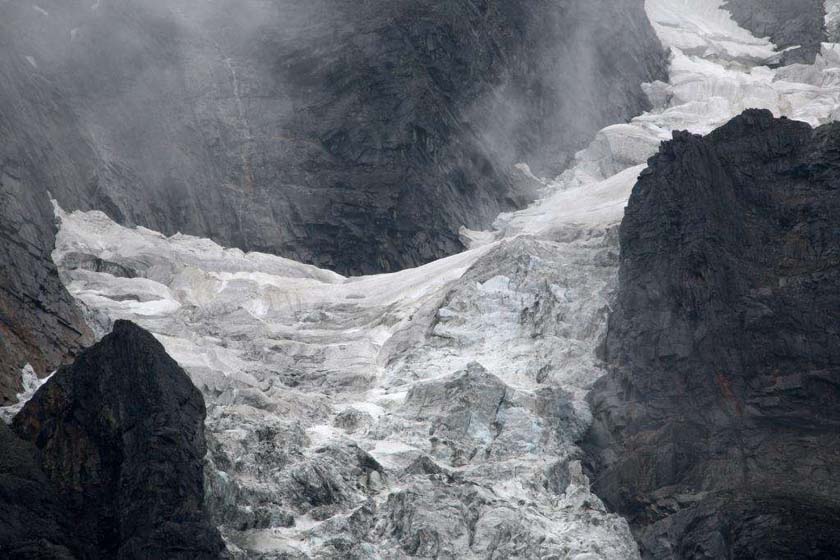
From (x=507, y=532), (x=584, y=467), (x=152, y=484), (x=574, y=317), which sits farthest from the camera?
(x=574, y=317)

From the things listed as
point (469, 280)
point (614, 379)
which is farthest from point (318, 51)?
point (614, 379)

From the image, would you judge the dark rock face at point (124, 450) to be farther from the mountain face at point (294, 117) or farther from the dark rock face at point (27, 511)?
the mountain face at point (294, 117)

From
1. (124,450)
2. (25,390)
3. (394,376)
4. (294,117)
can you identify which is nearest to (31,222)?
(25,390)

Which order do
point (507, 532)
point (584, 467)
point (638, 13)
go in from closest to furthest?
1. point (507, 532)
2. point (584, 467)
3. point (638, 13)

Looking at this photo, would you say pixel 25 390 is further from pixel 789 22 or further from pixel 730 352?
pixel 789 22

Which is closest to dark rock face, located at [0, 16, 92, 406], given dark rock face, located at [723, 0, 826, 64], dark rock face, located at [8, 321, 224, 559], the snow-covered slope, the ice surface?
the ice surface

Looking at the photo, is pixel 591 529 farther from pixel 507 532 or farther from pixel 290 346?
pixel 290 346

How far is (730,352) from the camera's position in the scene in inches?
2211

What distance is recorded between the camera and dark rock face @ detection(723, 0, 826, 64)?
110m

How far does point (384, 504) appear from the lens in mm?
50812

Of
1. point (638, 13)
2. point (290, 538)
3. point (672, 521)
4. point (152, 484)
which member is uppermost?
point (638, 13)

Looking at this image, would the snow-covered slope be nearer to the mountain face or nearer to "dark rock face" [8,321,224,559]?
"dark rock face" [8,321,224,559]

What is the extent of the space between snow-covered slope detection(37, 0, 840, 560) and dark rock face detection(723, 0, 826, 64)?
2288 cm

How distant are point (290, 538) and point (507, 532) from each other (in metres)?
6.50
